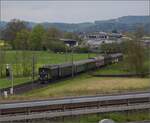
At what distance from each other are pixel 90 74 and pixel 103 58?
30.3 ft

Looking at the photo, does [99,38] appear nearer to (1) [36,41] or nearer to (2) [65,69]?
(1) [36,41]

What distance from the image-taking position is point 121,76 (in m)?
40.0

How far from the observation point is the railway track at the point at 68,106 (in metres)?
14.2

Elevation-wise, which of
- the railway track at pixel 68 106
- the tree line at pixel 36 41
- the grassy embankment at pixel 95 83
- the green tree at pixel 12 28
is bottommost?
the grassy embankment at pixel 95 83

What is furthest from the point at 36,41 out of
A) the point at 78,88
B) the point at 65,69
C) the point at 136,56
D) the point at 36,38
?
the point at 78,88

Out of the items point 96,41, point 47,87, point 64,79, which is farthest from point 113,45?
point 47,87

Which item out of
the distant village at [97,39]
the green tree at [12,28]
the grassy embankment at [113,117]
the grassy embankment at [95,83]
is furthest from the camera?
the green tree at [12,28]

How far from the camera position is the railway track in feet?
46.5

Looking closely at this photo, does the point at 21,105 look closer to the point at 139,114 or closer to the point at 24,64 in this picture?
the point at 139,114

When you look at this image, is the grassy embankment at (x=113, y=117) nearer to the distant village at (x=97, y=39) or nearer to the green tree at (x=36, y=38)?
the distant village at (x=97, y=39)

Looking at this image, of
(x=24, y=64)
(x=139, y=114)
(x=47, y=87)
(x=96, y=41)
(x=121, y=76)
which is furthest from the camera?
(x=96, y=41)

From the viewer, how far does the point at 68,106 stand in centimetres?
1547

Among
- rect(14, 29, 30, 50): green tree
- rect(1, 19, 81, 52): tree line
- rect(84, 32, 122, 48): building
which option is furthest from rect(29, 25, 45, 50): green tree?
rect(84, 32, 122, 48): building

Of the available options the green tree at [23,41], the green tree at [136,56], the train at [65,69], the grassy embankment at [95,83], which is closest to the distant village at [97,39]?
the green tree at [23,41]
